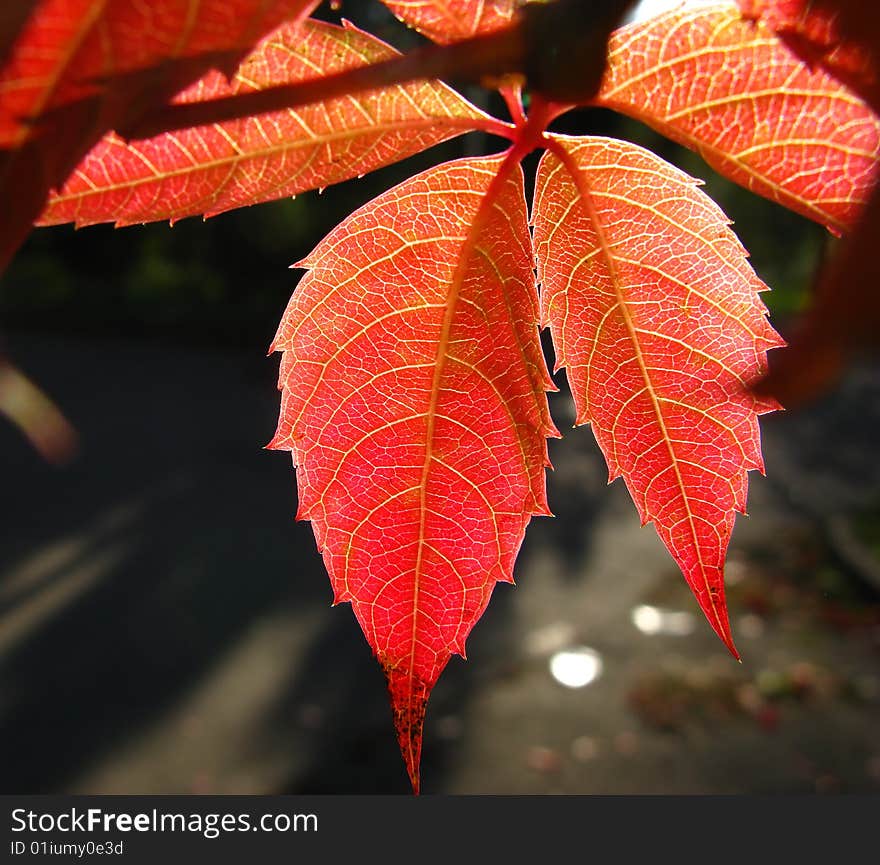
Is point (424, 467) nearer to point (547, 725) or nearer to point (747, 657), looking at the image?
point (547, 725)

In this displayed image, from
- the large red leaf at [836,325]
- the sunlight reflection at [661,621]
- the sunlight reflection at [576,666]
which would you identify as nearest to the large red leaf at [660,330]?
the large red leaf at [836,325]

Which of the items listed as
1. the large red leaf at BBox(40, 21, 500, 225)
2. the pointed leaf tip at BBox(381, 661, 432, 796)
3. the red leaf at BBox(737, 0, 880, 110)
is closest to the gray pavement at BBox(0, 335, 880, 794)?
the pointed leaf tip at BBox(381, 661, 432, 796)

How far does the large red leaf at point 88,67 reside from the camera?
8.5 inches

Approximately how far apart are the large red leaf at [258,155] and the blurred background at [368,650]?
9.03ft

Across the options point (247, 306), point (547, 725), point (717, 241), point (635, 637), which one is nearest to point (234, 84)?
point (717, 241)

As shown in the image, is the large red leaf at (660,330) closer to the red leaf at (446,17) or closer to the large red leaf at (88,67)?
the red leaf at (446,17)

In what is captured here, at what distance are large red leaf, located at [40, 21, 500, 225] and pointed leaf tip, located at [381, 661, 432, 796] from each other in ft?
0.84

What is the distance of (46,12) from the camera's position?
0.21 m

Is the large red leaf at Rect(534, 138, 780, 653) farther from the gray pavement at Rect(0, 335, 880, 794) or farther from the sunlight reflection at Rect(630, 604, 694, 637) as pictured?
the sunlight reflection at Rect(630, 604, 694, 637)

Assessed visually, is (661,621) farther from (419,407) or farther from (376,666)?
(419,407)

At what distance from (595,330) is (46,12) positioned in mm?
302

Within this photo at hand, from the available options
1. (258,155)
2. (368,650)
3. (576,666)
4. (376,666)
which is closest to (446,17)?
(258,155)

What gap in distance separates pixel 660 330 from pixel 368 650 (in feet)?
16.5

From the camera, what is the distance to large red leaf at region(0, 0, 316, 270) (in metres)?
0.22
